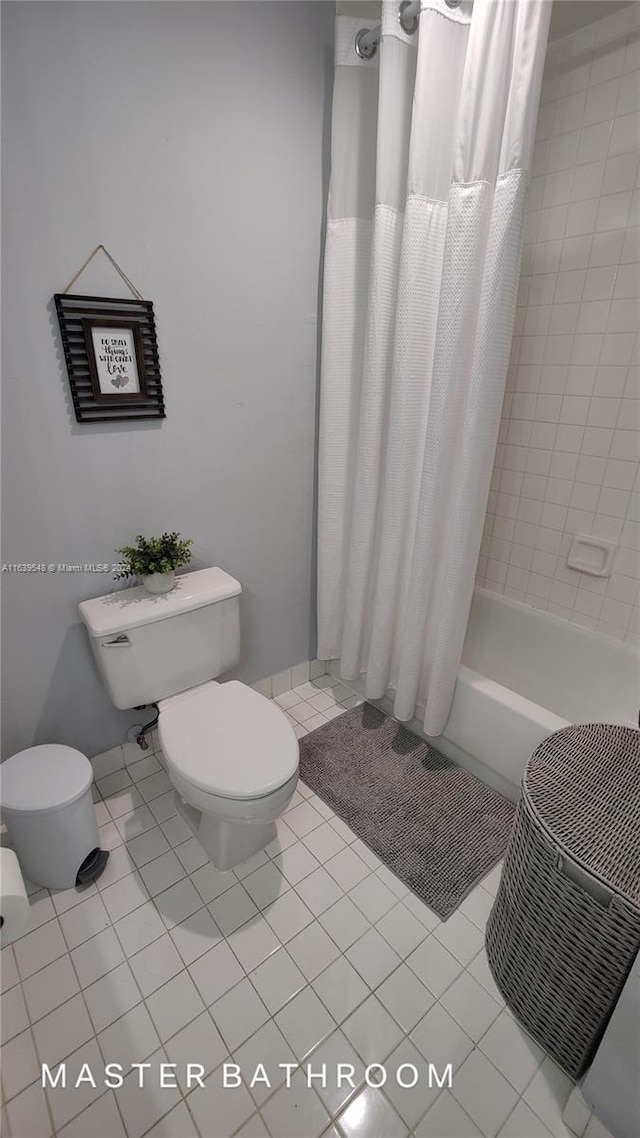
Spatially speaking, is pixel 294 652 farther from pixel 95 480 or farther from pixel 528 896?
pixel 528 896

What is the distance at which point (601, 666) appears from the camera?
5.73 ft

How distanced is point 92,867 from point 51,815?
25cm

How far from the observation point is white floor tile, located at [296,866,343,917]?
1.32 meters

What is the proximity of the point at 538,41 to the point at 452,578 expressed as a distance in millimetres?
1203

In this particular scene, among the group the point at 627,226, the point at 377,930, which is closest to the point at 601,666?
the point at 377,930

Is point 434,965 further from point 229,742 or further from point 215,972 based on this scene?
point 229,742

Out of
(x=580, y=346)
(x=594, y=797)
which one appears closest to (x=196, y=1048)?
(x=594, y=797)

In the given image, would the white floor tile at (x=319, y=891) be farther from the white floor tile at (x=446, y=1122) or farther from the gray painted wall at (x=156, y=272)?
the gray painted wall at (x=156, y=272)

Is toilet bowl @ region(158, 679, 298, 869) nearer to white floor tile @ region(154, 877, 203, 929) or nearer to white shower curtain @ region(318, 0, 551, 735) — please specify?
white floor tile @ region(154, 877, 203, 929)

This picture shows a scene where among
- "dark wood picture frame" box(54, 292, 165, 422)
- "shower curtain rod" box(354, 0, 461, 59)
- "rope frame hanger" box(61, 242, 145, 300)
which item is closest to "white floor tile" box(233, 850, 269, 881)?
"dark wood picture frame" box(54, 292, 165, 422)

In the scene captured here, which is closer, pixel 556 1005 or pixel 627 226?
pixel 556 1005

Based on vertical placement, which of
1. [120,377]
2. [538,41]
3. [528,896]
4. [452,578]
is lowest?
[528,896]

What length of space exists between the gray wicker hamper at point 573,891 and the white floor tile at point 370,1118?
1.11 ft

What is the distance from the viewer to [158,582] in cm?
142
